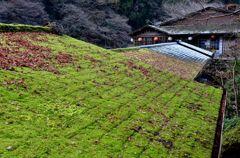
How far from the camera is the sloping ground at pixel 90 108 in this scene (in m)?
4.54

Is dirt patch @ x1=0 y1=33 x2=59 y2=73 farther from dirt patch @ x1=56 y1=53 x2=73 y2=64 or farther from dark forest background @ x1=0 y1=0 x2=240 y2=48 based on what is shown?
dark forest background @ x1=0 y1=0 x2=240 y2=48

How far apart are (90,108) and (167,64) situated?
8.81 meters

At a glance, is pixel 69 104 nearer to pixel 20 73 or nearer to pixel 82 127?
pixel 82 127

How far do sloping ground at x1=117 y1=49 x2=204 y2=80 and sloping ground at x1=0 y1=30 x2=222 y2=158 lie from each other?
210cm

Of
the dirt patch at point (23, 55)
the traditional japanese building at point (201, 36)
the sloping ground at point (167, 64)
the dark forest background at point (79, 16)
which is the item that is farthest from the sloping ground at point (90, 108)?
the dark forest background at point (79, 16)

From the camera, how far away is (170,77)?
38.9ft

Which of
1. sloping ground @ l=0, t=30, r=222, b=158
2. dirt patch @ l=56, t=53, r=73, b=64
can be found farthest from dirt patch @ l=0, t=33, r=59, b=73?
dirt patch @ l=56, t=53, r=73, b=64

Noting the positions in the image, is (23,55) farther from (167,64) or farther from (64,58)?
(167,64)

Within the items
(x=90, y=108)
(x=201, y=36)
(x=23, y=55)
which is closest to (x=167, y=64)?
(x=23, y=55)

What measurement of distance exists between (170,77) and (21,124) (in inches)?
317

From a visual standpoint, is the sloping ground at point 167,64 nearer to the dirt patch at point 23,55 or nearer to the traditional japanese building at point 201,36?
the dirt patch at point 23,55

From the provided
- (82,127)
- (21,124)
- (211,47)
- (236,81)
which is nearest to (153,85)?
(82,127)

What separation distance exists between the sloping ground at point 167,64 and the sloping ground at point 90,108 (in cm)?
210

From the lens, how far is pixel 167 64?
1440 cm
